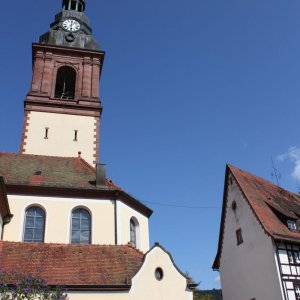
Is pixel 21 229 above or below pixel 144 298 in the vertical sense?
above

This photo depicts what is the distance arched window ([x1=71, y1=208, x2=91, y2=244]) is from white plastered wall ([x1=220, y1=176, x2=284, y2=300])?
10703 mm

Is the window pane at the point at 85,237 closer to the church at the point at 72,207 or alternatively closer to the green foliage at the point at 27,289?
the church at the point at 72,207

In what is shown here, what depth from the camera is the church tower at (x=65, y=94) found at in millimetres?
30109

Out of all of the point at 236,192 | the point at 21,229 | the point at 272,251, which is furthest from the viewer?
the point at 236,192

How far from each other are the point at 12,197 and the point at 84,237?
161 inches

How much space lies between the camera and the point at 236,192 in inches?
1163

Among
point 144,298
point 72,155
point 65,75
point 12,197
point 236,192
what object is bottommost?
point 144,298

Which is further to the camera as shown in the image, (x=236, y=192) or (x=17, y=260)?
(x=236, y=192)

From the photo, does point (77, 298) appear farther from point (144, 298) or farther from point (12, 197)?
point (12, 197)

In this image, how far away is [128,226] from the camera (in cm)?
2228

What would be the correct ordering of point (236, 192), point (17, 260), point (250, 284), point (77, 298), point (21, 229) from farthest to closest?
point (236, 192)
point (250, 284)
point (21, 229)
point (17, 260)
point (77, 298)

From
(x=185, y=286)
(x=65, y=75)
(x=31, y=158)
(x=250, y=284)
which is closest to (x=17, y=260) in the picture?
(x=185, y=286)

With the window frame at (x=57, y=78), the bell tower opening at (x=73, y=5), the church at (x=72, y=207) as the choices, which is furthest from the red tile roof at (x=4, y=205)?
the bell tower opening at (x=73, y=5)

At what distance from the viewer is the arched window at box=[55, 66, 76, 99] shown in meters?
34.7
